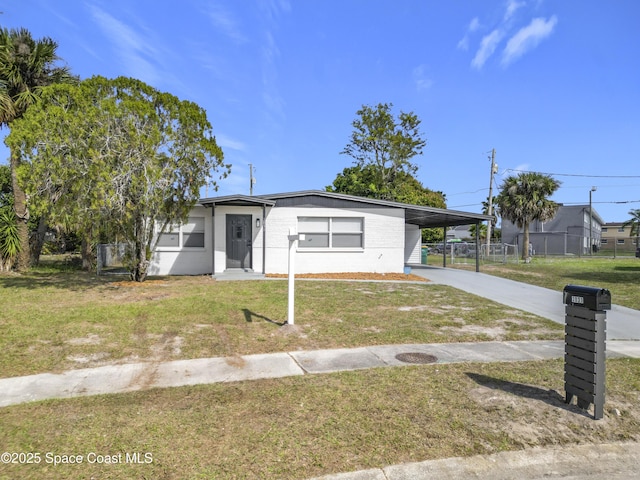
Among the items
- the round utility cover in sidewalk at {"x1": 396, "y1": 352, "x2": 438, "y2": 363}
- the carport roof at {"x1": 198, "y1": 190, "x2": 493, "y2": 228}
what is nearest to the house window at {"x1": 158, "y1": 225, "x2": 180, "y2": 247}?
the carport roof at {"x1": 198, "y1": 190, "x2": 493, "y2": 228}

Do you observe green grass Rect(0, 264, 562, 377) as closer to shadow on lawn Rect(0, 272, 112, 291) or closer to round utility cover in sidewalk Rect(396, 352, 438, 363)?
shadow on lawn Rect(0, 272, 112, 291)

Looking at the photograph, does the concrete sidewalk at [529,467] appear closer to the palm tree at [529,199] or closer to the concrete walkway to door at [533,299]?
the concrete walkway to door at [533,299]

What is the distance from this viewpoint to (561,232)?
150 ft

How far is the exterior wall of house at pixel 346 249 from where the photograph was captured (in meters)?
15.8

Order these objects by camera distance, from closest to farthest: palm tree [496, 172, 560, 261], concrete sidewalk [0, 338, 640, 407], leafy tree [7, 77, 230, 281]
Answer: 1. concrete sidewalk [0, 338, 640, 407]
2. leafy tree [7, 77, 230, 281]
3. palm tree [496, 172, 560, 261]

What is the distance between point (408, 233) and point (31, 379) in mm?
21244

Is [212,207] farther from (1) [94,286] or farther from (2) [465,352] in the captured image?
(2) [465,352]

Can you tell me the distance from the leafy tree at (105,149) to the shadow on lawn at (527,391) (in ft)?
28.8

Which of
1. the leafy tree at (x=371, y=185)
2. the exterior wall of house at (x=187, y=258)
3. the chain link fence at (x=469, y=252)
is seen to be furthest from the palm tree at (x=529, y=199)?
the exterior wall of house at (x=187, y=258)

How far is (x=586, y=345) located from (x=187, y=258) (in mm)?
14256

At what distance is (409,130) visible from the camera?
32.3m

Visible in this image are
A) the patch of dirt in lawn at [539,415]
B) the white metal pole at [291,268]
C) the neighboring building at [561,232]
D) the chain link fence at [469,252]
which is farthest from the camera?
the neighboring building at [561,232]

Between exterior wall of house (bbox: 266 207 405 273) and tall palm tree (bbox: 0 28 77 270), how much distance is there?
30.2 feet

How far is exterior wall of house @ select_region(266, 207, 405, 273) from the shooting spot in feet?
51.8
